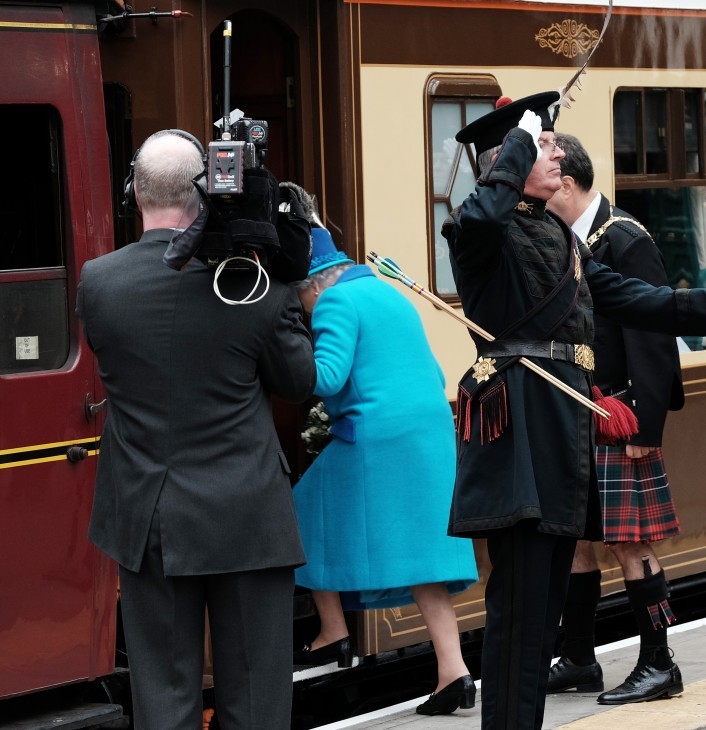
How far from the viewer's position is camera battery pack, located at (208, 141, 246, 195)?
3.40 meters

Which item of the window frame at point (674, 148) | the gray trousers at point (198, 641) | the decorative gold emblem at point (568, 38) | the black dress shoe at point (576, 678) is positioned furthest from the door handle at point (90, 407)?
the window frame at point (674, 148)

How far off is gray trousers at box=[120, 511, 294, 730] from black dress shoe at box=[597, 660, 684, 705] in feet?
6.89

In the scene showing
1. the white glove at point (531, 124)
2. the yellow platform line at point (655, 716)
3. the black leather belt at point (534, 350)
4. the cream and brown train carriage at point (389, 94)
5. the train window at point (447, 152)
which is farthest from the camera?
the train window at point (447, 152)

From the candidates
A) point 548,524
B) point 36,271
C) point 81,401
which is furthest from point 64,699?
point 548,524

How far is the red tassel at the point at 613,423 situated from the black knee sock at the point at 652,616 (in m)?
0.99

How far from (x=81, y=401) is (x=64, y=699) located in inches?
37.4

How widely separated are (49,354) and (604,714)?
7.14ft

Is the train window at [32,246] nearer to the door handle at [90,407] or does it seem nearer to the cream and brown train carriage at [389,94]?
the door handle at [90,407]

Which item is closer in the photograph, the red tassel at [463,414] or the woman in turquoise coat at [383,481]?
the red tassel at [463,414]

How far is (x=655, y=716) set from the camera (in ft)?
16.8

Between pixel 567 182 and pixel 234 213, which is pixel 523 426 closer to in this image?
pixel 234 213

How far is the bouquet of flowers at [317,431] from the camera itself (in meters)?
5.66

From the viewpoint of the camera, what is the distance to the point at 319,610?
18.5 ft

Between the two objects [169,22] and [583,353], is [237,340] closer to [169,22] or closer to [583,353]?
[583,353]
